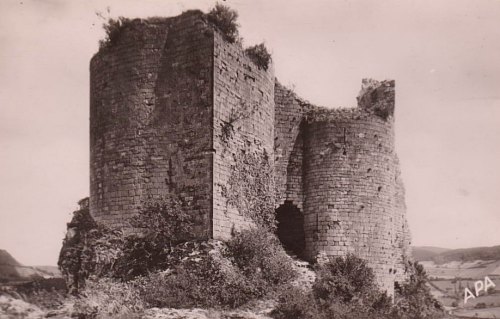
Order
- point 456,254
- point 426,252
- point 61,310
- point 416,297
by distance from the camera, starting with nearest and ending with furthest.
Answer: point 61,310 → point 416,297 → point 456,254 → point 426,252

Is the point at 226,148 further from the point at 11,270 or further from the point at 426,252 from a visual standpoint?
the point at 426,252

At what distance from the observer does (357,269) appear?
1572 centimetres

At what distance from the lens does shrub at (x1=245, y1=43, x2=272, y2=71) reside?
1545cm

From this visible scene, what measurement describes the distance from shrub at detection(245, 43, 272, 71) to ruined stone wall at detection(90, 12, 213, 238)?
1.86m

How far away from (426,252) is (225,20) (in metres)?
25.9

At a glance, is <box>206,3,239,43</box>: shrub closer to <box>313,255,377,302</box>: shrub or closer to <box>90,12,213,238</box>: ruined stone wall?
<box>90,12,213,238</box>: ruined stone wall

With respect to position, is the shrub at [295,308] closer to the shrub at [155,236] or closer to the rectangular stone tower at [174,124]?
the rectangular stone tower at [174,124]

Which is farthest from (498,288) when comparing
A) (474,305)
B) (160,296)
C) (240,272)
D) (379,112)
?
(160,296)

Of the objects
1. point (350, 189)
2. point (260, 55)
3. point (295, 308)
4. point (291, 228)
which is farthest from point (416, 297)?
point (260, 55)

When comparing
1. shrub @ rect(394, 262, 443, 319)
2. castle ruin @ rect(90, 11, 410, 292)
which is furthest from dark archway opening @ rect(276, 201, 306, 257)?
shrub @ rect(394, 262, 443, 319)

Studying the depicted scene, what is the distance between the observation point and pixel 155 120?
558 inches

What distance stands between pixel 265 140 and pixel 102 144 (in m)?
3.94

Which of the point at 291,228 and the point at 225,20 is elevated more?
the point at 225,20

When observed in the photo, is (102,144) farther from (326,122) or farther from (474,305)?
(474,305)
